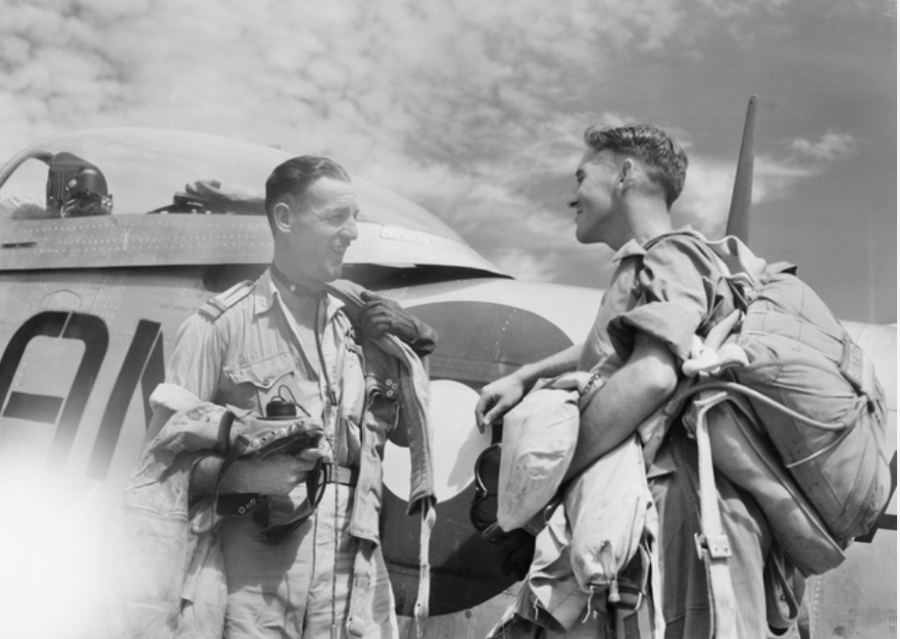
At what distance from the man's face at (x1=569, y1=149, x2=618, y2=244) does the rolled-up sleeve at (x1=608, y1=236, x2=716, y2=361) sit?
26cm

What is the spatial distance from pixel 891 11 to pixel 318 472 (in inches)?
125

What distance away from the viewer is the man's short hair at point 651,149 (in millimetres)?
2639

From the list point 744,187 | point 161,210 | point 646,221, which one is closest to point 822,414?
point 646,221

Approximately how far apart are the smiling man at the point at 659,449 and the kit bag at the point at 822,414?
16 centimetres

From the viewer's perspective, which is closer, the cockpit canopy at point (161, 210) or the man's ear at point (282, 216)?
the man's ear at point (282, 216)

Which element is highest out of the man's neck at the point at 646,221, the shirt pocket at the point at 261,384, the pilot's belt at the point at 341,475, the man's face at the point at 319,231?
the man's neck at the point at 646,221

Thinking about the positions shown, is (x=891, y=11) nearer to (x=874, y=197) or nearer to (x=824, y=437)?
(x=874, y=197)

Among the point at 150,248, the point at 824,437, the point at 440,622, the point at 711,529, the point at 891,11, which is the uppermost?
the point at 891,11

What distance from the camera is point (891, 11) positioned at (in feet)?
12.1

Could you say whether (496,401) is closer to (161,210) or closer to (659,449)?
(659,449)

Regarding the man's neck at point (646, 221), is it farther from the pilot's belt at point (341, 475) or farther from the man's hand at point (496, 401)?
the pilot's belt at point (341, 475)

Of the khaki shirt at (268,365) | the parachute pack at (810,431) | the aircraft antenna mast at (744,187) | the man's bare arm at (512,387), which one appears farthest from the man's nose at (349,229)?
the aircraft antenna mast at (744,187)

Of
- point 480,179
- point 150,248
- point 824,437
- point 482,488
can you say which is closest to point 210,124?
point 150,248

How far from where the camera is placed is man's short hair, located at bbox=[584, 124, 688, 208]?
8.66ft
